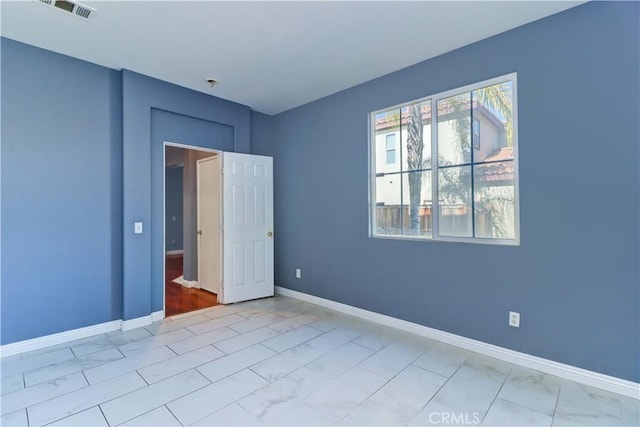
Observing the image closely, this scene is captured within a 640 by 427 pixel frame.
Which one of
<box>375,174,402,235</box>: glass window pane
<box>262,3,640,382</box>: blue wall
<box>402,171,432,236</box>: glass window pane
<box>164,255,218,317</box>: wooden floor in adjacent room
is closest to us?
<box>262,3,640,382</box>: blue wall

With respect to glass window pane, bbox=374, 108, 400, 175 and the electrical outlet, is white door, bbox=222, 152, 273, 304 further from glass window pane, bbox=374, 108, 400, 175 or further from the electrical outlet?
the electrical outlet

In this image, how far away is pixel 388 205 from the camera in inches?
138

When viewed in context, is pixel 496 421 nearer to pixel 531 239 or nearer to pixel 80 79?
pixel 531 239

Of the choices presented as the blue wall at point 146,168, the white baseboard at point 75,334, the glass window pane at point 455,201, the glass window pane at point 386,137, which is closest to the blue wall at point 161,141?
the blue wall at point 146,168

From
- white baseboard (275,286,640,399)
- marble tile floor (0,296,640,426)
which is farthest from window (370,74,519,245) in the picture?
marble tile floor (0,296,640,426)

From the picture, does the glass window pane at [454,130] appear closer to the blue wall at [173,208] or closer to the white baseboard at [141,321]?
the white baseboard at [141,321]

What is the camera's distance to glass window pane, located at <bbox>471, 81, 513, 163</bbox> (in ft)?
8.64

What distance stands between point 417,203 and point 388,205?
0.36 meters

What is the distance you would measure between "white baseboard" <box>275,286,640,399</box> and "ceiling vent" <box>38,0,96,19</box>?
12.2 ft

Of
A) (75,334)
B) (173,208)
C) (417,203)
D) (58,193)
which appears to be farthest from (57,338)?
(173,208)

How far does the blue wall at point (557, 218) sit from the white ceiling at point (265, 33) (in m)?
0.23

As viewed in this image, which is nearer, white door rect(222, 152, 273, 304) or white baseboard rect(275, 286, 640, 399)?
white baseboard rect(275, 286, 640, 399)

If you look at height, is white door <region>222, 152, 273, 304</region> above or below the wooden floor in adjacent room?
above

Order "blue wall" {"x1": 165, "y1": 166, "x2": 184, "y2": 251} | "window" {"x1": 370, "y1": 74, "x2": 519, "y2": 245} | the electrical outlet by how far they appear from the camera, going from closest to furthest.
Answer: the electrical outlet → "window" {"x1": 370, "y1": 74, "x2": 519, "y2": 245} → "blue wall" {"x1": 165, "y1": 166, "x2": 184, "y2": 251}
